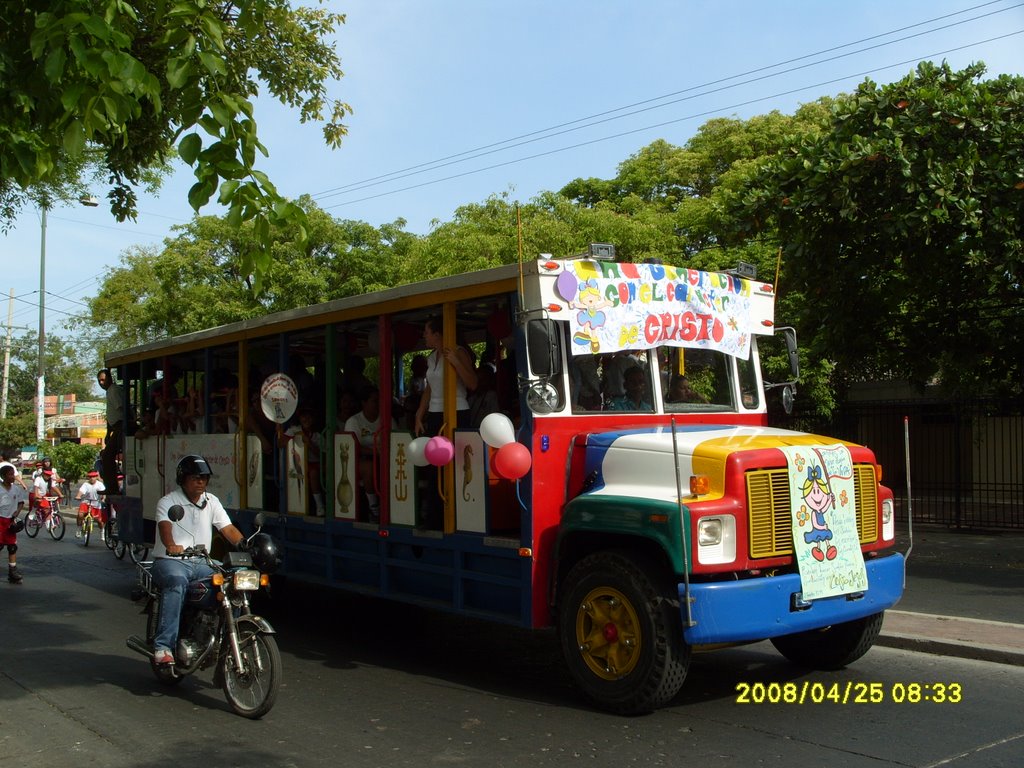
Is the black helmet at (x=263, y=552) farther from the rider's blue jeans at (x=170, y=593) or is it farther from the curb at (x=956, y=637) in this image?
the curb at (x=956, y=637)

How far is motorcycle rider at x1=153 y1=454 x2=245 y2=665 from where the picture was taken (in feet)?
22.8

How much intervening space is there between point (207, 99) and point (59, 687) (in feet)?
15.1

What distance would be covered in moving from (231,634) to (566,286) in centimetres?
320

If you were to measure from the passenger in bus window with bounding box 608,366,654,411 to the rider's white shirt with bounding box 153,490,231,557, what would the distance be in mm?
3043

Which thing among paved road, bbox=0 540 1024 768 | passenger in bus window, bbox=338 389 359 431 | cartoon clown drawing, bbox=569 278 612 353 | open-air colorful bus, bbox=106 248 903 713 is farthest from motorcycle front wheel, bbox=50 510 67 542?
cartoon clown drawing, bbox=569 278 612 353

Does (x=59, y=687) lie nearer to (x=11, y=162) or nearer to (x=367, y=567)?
(x=367, y=567)

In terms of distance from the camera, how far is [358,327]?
9102 millimetres

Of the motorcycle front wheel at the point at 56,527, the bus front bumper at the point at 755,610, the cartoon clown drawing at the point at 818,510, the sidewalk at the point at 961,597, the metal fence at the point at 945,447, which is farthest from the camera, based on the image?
the motorcycle front wheel at the point at 56,527

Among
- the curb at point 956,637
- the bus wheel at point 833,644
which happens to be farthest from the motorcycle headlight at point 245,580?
the curb at point 956,637

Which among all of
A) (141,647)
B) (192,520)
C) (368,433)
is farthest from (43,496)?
(192,520)

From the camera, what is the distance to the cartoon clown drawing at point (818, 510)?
627cm

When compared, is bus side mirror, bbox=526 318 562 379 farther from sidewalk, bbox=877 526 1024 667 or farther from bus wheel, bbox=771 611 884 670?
sidewalk, bbox=877 526 1024 667

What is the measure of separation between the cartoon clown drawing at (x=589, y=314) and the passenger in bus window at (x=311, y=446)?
350cm

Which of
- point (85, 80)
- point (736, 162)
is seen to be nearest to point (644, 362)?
point (85, 80)
